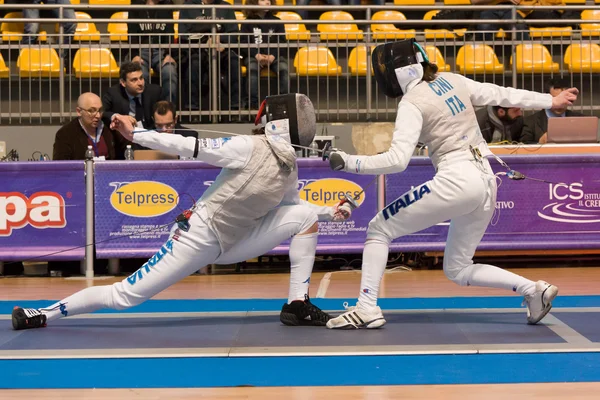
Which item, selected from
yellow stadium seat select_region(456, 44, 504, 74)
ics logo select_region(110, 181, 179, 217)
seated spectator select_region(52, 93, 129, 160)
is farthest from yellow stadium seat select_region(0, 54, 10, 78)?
yellow stadium seat select_region(456, 44, 504, 74)

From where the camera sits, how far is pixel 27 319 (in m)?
4.96

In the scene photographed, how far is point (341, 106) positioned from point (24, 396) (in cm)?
703

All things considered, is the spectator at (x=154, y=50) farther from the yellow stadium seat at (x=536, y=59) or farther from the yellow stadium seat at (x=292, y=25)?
the yellow stadium seat at (x=536, y=59)

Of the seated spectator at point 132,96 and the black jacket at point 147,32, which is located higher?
the black jacket at point 147,32

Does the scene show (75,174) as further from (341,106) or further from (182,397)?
(182,397)

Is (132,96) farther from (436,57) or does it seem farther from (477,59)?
(477,59)

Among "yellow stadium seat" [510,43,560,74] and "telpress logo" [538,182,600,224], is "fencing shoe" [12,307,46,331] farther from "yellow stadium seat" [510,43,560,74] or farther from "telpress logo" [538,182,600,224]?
"yellow stadium seat" [510,43,560,74]

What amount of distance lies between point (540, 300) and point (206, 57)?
19.2ft

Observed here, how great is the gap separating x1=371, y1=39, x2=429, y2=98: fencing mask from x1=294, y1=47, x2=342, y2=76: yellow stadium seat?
16.4 ft

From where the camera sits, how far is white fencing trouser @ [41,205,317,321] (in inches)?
186

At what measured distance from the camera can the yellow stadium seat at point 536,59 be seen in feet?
33.0

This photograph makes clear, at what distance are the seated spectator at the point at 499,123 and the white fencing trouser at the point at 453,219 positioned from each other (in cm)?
407

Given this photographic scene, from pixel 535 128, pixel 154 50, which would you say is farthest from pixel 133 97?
pixel 535 128

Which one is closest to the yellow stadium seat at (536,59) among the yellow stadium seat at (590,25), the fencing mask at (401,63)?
the yellow stadium seat at (590,25)
